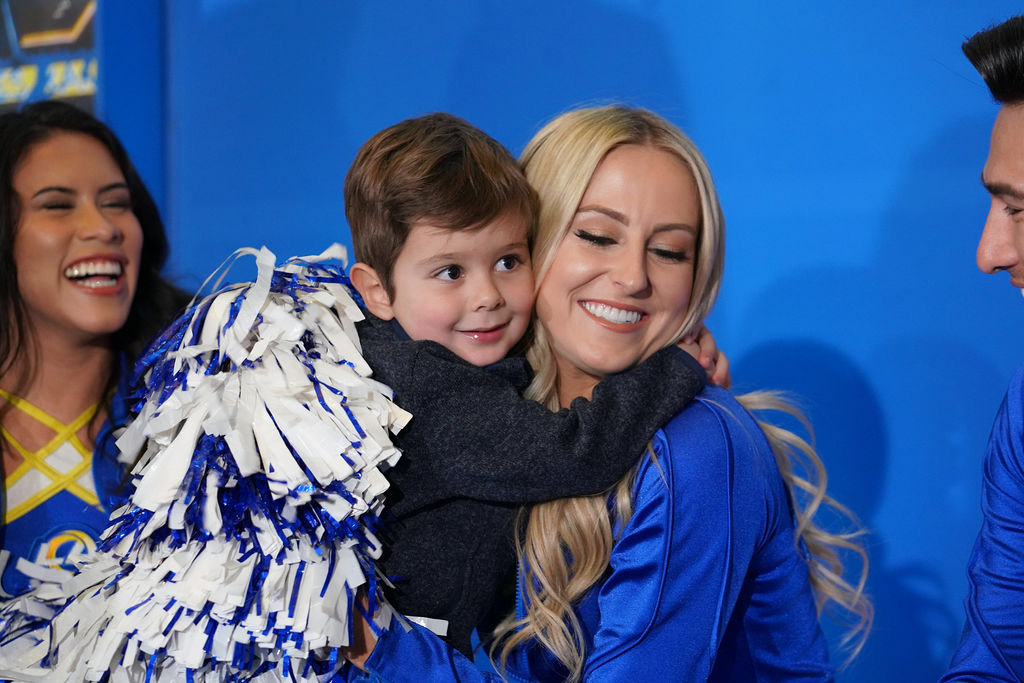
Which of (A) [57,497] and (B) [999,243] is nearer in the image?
(B) [999,243]

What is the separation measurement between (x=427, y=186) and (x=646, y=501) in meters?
0.63

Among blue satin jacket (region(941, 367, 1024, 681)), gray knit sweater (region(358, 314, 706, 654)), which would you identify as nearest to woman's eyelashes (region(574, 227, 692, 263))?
gray knit sweater (region(358, 314, 706, 654))

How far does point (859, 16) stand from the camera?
2.52 meters

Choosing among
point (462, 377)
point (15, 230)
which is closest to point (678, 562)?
point (462, 377)

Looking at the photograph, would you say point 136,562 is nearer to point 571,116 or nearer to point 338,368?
Answer: point 338,368

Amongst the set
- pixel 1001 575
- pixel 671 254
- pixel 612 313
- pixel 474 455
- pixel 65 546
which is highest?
pixel 671 254

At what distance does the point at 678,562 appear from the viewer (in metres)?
1.51

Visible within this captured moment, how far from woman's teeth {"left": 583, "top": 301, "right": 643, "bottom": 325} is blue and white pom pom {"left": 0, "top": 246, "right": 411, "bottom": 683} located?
40 centimetres

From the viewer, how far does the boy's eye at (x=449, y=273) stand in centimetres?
170

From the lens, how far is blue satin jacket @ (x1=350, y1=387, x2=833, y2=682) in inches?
58.8

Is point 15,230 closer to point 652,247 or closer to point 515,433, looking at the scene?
point 515,433

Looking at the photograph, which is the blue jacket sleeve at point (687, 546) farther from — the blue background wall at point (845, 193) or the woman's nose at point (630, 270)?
the blue background wall at point (845, 193)

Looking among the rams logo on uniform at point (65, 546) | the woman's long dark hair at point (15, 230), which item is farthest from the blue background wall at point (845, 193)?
the rams logo on uniform at point (65, 546)

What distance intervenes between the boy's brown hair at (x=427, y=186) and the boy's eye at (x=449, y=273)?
81 millimetres
